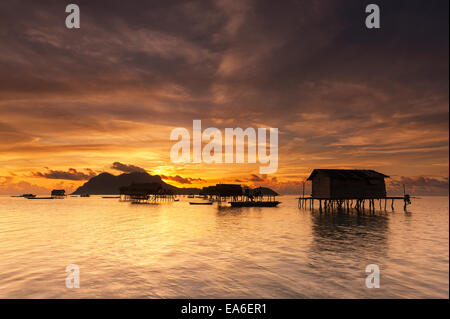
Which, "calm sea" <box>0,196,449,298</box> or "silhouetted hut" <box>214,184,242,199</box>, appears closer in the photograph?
"calm sea" <box>0,196,449,298</box>

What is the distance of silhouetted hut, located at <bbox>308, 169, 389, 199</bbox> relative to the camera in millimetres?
56188

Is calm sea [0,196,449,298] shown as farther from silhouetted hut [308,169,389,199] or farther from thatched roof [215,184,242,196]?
thatched roof [215,184,242,196]

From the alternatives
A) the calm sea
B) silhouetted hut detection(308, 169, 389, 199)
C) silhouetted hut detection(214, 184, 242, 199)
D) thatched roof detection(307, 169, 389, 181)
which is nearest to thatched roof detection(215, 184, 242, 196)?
silhouetted hut detection(214, 184, 242, 199)

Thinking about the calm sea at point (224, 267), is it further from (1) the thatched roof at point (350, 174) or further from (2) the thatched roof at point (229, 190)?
(2) the thatched roof at point (229, 190)

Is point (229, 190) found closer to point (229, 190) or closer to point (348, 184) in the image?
point (229, 190)

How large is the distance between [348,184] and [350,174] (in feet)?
9.34

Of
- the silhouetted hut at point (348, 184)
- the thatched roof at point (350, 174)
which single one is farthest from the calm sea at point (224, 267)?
the thatched roof at point (350, 174)

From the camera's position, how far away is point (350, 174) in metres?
58.8

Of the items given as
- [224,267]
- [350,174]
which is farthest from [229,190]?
[224,267]

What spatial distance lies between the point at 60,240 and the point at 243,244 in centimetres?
1668

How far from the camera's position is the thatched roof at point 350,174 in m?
57.2
